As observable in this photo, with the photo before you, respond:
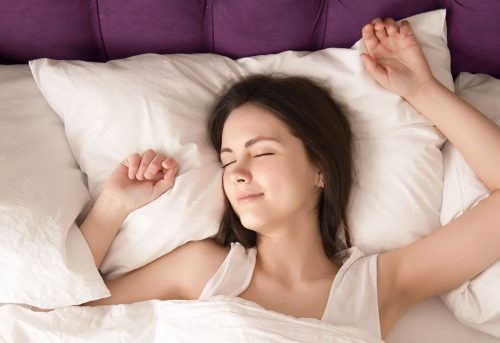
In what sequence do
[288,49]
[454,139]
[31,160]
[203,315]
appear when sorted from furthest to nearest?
[288,49] < [454,139] < [31,160] < [203,315]

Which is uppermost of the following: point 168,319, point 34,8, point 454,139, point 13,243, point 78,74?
point 34,8

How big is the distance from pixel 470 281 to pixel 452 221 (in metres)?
0.17

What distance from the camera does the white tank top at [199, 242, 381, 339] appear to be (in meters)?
1.24

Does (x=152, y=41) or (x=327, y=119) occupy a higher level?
(x=152, y=41)

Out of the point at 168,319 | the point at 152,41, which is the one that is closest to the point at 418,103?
the point at 152,41

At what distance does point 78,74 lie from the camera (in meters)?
1.36

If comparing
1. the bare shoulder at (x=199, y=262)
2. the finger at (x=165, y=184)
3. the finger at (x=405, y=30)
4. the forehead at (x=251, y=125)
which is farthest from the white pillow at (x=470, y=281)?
the finger at (x=165, y=184)

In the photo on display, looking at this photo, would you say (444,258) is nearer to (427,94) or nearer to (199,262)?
(427,94)

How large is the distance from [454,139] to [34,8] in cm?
114

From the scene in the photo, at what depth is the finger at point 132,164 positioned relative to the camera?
1.30 metres

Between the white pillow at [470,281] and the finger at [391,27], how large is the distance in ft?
1.12

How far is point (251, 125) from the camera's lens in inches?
51.2

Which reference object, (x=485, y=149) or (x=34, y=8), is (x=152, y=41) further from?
(x=485, y=149)

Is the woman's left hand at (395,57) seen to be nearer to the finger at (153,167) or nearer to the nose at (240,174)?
the nose at (240,174)
